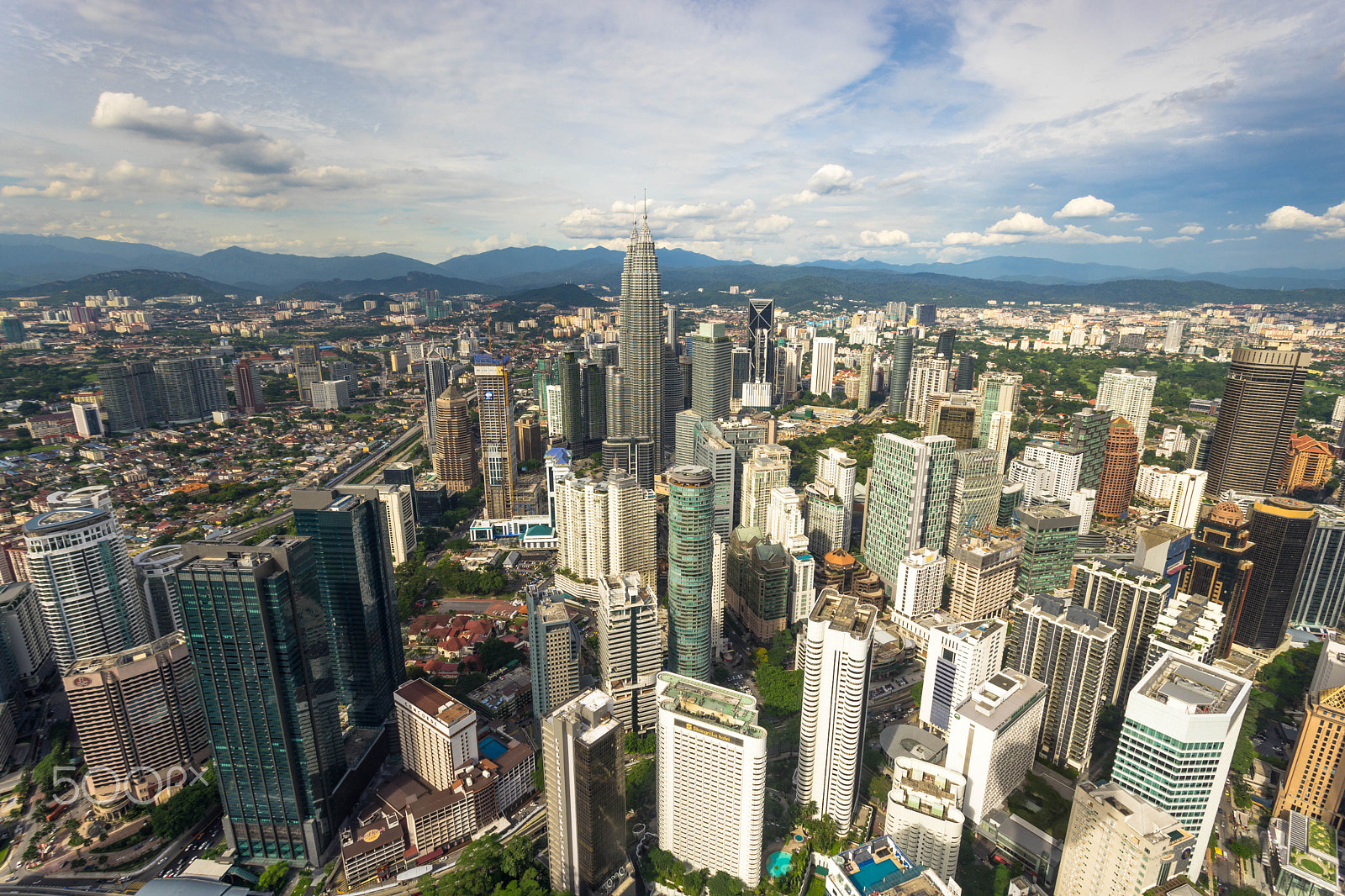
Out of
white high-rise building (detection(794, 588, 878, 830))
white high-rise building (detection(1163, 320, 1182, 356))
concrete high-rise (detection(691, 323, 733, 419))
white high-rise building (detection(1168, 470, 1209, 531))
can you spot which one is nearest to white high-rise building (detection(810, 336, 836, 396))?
concrete high-rise (detection(691, 323, 733, 419))

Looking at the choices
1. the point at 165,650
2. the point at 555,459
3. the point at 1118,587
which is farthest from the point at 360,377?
the point at 1118,587

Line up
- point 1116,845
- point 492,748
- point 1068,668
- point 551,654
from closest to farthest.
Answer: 1. point 1116,845
2. point 492,748
3. point 1068,668
4. point 551,654

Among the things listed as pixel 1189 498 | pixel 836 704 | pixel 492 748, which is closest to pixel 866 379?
pixel 1189 498

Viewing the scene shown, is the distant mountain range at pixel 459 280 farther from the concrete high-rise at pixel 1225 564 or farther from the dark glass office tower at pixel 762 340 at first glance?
the concrete high-rise at pixel 1225 564

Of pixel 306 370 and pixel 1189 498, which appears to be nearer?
pixel 1189 498

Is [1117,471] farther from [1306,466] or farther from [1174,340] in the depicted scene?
[1174,340]

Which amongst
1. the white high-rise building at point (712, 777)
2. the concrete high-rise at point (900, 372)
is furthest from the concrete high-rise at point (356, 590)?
the concrete high-rise at point (900, 372)

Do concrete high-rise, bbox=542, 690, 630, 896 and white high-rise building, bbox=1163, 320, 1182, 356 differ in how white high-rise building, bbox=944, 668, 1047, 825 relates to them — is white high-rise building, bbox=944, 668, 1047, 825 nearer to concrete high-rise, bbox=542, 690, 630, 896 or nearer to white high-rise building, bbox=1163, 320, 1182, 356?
concrete high-rise, bbox=542, 690, 630, 896

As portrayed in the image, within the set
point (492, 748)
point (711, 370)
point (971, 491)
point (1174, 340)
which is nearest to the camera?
point (492, 748)
